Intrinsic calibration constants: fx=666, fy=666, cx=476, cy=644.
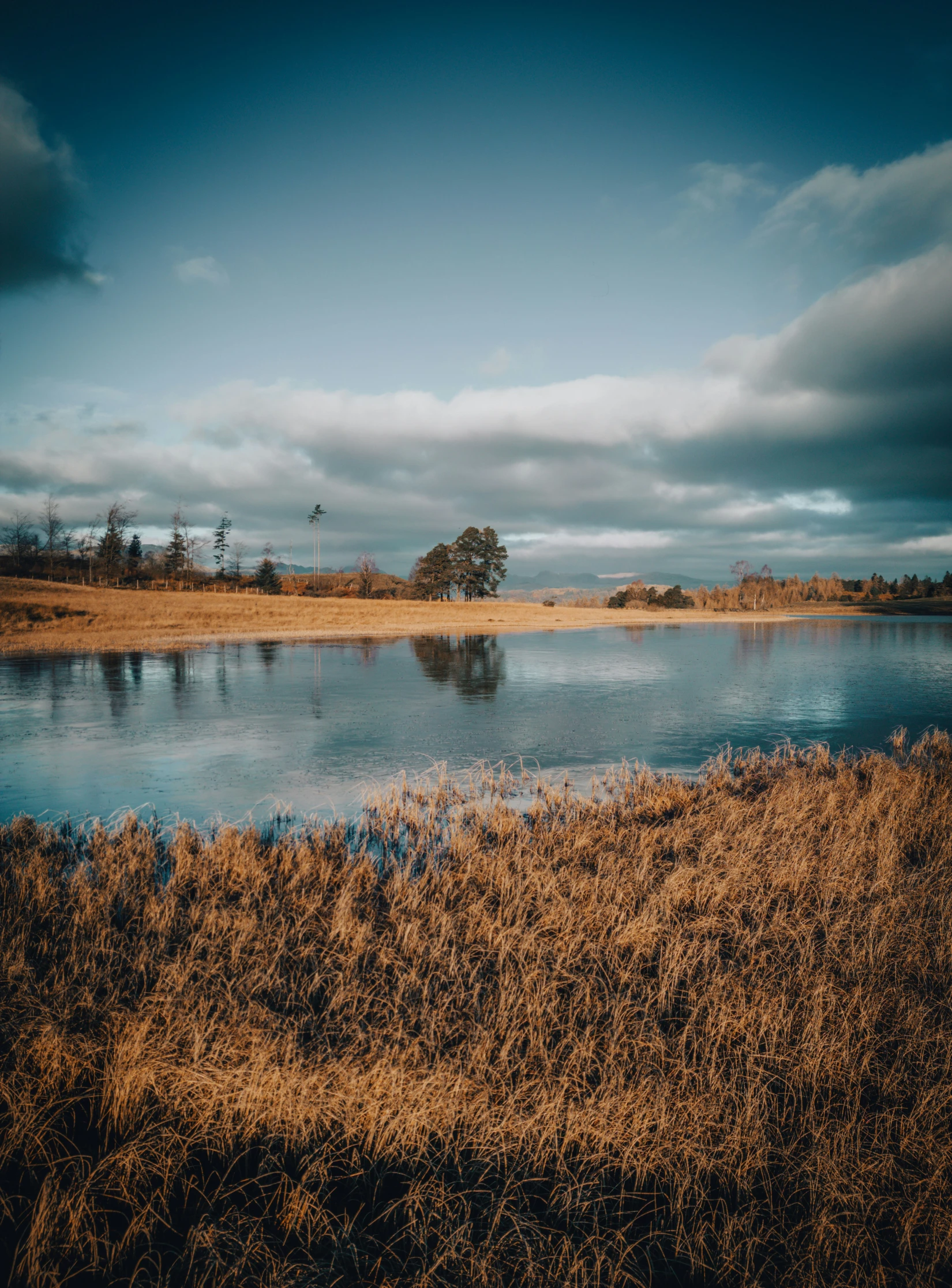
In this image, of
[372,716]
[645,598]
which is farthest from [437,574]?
[372,716]

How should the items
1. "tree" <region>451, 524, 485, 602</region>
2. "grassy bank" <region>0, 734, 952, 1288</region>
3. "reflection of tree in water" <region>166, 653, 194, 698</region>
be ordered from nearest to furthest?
"grassy bank" <region>0, 734, 952, 1288</region> → "reflection of tree in water" <region>166, 653, 194, 698</region> → "tree" <region>451, 524, 485, 602</region>

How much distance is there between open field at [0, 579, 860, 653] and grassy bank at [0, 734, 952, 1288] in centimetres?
3431

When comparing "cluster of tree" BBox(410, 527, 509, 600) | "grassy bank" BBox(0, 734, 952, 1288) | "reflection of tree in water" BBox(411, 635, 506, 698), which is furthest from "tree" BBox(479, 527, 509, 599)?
"grassy bank" BBox(0, 734, 952, 1288)

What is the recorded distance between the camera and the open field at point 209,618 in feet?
136

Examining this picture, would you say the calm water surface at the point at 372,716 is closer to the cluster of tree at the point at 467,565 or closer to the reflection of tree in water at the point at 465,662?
the reflection of tree in water at the point at 465,662

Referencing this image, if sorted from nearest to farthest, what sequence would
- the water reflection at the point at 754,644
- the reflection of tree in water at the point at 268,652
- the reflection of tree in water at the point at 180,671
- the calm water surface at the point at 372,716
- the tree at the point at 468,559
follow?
the calm water surface at the point at 372,716, the reflection of tree in water at the point at 180,671, the reflection of tree in water at the point at 268,652, the water reflection at the point at 754,644, the tree at the point at 468,559

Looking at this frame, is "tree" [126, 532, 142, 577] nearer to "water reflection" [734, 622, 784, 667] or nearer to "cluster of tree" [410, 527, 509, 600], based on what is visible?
"cluster of tree" [410, 527, 509, 600]

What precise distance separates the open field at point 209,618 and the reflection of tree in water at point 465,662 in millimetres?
7737

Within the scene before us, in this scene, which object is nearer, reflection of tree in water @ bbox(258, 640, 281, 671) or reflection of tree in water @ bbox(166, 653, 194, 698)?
reflection of tree in water @ bbox(166, 653, 194, 698)

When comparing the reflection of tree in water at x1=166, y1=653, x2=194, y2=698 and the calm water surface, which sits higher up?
the reflection of tree in water at x1=166, y1=653, x2=194, y2=698

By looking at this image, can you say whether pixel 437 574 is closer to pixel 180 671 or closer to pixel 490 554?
pixel 490 554

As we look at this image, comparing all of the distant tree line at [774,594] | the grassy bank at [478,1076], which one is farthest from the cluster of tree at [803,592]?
the grassy bank at [478,1076]

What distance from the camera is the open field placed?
4138cm

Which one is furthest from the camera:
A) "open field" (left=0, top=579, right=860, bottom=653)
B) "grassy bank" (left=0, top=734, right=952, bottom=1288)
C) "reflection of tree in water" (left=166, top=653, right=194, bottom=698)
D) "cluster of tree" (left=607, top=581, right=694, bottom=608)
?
"cluster of tree" (left=607, top=581, right=694, bottom=608)
